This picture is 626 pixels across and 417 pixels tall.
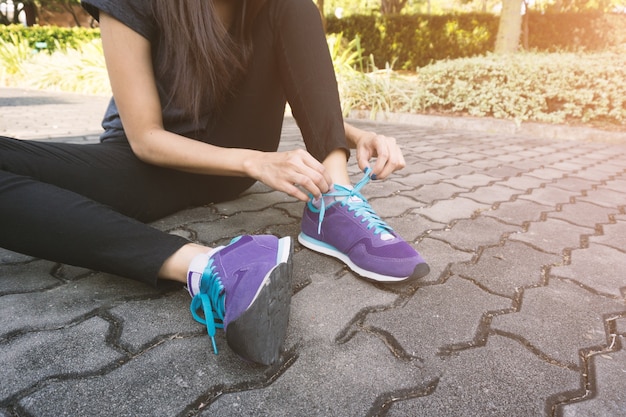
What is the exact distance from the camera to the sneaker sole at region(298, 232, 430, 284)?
127 cm

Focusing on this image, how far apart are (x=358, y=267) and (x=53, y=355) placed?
0.83m

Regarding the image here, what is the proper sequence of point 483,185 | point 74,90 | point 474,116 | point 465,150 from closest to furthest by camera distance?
point 483,185 → point 465,150 → point 474,116 → point 74,90

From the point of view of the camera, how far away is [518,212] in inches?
82.9

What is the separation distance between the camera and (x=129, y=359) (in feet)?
3.13

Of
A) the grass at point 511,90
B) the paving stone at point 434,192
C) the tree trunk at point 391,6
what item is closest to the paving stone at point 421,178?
the paving stone at point 434,192

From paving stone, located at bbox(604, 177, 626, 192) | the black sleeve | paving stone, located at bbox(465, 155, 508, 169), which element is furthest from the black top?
paving stone, located at bbox(604, 177, 626, 192)

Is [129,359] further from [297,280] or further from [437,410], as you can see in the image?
[437,410]

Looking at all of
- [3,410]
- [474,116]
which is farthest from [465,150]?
[3,410]

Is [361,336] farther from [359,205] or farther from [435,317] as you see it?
[359,205]

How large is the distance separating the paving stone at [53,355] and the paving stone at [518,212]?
1711mm

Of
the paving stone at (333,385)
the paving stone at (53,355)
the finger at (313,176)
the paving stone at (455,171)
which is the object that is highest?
the finger at (313,176)

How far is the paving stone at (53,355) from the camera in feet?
2.87

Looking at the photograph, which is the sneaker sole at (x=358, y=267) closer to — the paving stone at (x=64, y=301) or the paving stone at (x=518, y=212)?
the paving stone at (x=64, y=301)

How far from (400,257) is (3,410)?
0.99 meters
